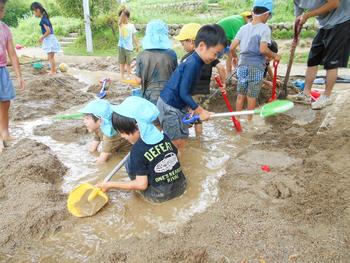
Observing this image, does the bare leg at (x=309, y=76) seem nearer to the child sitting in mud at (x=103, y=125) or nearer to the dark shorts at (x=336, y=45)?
the dark shorts at (x=336, y=45)

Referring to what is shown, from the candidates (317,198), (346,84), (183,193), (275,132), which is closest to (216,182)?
(183,193)

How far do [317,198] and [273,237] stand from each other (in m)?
0.69

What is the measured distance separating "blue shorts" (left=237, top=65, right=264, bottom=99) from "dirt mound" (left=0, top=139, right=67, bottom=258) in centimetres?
248

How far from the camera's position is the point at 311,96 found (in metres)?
5.55

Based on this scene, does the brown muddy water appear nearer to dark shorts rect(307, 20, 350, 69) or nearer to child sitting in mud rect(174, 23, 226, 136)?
child sitting in mud rect(174, 23, 226, 136)

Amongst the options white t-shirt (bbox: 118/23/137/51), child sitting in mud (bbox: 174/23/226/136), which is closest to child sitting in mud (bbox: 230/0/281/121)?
child sitting in mud (bbox: 174/23/226/136)

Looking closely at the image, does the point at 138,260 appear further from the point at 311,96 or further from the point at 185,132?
the point at 311,96

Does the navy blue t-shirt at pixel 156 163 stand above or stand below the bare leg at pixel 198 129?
above

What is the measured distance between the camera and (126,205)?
2.95m

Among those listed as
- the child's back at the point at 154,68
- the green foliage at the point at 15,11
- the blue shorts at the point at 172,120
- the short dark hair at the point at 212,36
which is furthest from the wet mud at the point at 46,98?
the green foliage at the point at 15,11

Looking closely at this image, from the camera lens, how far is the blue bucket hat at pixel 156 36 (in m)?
3.71


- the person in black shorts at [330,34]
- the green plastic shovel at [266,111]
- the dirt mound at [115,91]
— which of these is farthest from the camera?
the dirt mound at [115,91]

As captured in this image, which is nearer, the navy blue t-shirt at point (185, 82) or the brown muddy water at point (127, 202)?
the brown muddy water at point (127, 202)

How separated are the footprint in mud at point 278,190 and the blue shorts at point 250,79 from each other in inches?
70.7
